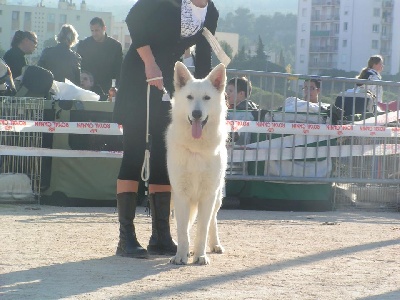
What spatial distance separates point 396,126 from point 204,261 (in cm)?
607

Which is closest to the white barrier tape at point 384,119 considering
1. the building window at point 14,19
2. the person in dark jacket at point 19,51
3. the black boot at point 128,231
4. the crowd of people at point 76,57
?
the crowd of people at point 76,57

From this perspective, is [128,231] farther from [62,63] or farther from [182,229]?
[62,63]

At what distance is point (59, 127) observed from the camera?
10.3m

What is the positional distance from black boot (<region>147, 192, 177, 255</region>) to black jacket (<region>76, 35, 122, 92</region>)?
6.81m

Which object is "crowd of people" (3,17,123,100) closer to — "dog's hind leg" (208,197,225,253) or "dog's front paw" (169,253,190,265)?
"dog's hind leg" (208,197,225,253)

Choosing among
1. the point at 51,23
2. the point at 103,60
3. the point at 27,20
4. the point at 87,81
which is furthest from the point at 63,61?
the point at 27,20

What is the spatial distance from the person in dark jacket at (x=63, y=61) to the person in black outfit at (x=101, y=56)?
0.42 m

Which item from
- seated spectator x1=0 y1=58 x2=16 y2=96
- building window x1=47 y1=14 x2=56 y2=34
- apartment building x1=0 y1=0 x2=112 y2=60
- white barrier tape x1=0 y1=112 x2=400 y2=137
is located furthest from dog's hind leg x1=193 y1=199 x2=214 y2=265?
building window x1=47 y1=14 x2=56 y2=34

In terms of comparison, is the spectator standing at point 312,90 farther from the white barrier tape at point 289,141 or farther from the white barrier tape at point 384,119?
the white barrier tape at point 384,119

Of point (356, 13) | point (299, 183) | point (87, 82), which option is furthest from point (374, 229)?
point (356, 13)

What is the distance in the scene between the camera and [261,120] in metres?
11.1

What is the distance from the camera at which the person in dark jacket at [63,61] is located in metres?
12.8

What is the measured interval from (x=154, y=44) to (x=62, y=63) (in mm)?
6237

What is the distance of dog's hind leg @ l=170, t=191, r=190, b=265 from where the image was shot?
6230 millimetres
